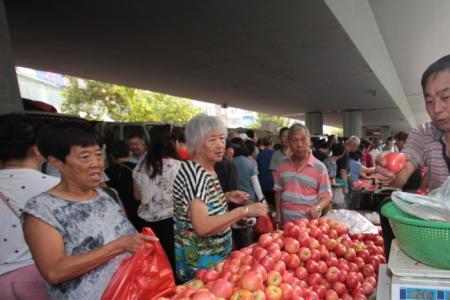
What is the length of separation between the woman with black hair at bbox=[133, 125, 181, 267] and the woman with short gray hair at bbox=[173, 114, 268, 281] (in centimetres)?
98

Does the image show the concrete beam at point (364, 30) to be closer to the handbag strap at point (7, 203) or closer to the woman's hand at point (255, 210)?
the woman's hand at point (255, 210)

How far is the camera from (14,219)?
1.87 metres

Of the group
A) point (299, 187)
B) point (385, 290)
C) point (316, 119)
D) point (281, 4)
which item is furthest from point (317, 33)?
point (316, 119)

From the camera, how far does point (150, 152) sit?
3195mm

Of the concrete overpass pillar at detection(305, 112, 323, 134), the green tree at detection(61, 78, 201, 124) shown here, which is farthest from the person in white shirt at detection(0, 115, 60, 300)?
the concrete overpass pillar at detection(305, 112, 323, 134)

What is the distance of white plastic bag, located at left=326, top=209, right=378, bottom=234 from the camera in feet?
7.61

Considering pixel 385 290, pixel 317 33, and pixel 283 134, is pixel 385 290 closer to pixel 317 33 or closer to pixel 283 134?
pixel 283 134

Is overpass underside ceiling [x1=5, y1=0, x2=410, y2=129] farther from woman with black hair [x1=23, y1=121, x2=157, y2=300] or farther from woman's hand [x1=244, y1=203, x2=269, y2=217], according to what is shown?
woman with black hair [x1=23, y1=121, x2=157, y2=300]

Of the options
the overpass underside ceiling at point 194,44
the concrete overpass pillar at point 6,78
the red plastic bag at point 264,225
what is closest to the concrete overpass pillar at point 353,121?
the overpass underside ceiling at point 194,44

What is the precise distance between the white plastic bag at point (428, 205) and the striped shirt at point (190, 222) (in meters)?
1.19

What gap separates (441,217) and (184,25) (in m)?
6.43

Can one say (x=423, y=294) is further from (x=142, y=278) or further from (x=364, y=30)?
(x=364, y=30)

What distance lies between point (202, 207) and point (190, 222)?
0.81ft

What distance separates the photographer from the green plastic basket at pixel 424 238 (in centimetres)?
89
